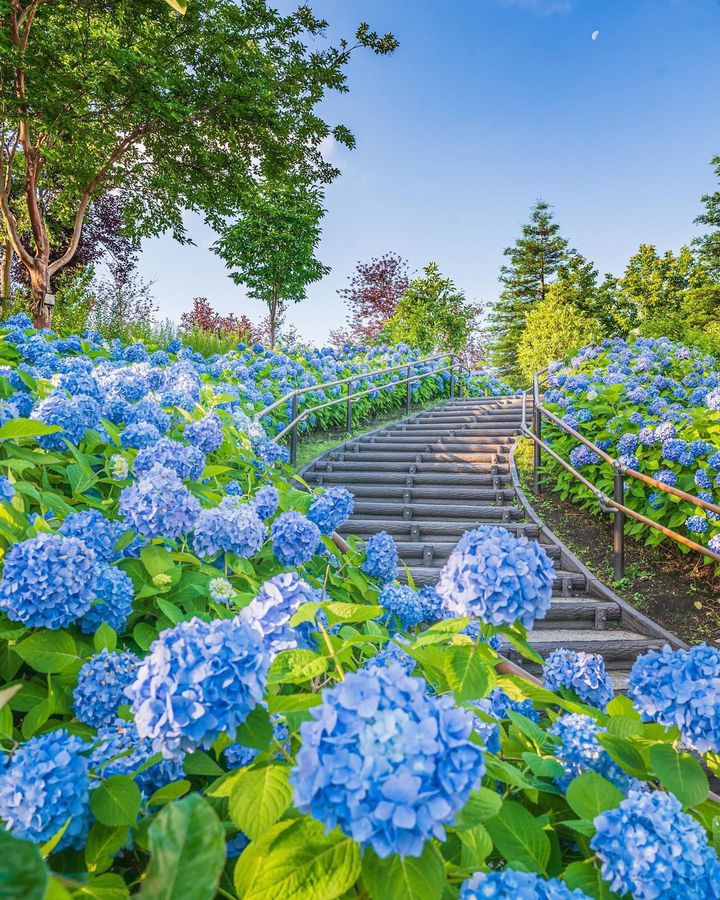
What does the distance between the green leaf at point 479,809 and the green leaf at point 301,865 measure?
13cm

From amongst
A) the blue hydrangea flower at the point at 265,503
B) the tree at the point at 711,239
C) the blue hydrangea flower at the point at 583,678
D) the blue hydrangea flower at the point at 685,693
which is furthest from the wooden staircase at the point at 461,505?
the tree at the point at 711,239

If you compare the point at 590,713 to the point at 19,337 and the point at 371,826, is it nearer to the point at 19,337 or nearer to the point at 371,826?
the point at 371,826

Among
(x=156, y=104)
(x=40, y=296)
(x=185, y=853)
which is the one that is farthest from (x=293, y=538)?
(x=40, y=296)

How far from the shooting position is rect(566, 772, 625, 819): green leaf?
83cm

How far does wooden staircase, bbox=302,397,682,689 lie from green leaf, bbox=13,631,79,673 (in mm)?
3266

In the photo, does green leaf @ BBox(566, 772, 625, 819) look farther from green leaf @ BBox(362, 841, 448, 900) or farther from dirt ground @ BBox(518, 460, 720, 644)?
dirt ground @ BBox(518, 460, 720, 644)

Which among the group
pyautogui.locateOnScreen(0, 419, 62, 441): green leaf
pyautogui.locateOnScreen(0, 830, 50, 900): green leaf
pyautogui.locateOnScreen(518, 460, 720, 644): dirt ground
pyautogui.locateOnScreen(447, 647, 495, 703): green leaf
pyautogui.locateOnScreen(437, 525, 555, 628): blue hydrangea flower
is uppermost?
pyautogui.locateOnScreen(0, 419, 62, 441): green leaf

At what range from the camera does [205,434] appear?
232cm

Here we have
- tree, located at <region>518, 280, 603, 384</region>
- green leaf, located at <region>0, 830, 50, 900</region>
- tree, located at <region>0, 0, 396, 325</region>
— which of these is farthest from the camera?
tree, located at <region>518, 280, 603, 384</region>

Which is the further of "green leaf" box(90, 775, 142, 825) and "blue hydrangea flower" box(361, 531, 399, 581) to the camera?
"blue hydrangea flower" box(361, 531, 399, 581)

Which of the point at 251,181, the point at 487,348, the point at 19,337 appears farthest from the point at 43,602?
the point at 487,348

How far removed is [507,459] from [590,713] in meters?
6.15

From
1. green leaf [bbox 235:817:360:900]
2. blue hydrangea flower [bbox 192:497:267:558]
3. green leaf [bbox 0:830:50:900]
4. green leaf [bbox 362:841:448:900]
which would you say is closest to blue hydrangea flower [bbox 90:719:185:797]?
green leaf [bbox 235:817:360:900]

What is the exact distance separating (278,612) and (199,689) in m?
0.34
